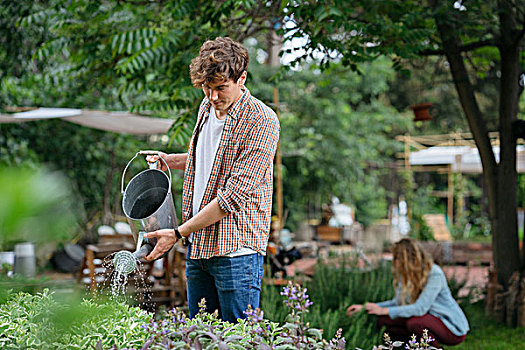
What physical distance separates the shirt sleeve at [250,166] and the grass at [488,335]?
315 centimetres

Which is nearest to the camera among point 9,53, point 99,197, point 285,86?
point 9,53

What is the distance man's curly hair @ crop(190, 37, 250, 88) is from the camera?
6.86 feet

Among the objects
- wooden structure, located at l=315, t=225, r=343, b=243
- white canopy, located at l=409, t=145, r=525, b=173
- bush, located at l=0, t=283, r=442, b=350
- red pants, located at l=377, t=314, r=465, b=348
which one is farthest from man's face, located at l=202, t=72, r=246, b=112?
white canopy, located at l=409, t=145, r=525, b=173

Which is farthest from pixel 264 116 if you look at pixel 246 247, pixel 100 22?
pixel 100 22

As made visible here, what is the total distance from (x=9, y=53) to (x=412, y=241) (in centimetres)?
629

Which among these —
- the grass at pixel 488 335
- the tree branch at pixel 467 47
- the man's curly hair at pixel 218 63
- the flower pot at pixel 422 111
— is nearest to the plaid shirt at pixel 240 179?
the man's curly hair at pixel 218 63

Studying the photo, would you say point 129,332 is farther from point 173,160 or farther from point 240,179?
point 173,160

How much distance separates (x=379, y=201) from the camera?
1580 cm

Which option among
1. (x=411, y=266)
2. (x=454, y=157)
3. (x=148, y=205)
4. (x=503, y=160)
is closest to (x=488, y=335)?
(x=503, y=160)

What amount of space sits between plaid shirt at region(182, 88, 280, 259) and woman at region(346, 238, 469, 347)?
6.20ft

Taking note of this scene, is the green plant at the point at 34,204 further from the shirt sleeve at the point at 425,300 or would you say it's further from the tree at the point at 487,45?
the tree at the point at 487,45

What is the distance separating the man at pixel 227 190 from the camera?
7.06 ft

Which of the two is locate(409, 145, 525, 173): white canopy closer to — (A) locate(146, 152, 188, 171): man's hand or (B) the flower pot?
(B) the flower pot

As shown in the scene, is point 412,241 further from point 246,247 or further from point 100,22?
point 100,22
